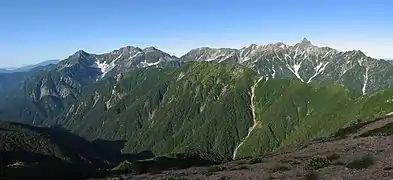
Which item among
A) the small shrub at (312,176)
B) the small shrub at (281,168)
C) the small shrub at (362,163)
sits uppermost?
the small shrub at (362,163)

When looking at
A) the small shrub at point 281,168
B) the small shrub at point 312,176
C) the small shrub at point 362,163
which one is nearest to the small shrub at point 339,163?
the small shrub at point 362,163

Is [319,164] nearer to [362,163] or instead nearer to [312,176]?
[362,163]

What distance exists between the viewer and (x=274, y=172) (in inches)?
1630

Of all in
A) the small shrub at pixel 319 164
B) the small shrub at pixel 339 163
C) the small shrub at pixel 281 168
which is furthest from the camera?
the small shrub at pixel 281 168

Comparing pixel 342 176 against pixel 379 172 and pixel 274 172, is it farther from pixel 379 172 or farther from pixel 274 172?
pixel 274 172

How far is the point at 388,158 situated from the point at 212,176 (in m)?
15.9

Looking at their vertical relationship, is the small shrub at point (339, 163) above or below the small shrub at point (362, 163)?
below

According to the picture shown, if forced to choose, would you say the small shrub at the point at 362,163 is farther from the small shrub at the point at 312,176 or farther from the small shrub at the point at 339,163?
the small shrub at the point at 312,176

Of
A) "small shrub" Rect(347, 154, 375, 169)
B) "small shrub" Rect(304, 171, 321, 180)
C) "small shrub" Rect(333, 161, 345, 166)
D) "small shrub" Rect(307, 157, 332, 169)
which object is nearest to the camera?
"small shrub" Rect(304, 171, 321, 180)

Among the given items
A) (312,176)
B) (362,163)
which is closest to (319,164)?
(362,163)

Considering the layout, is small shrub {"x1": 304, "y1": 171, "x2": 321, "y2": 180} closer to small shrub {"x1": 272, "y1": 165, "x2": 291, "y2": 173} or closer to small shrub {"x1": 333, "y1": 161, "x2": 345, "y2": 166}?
small shrub {"x1": 333, "y1": 161, "x2": 345, "y2": 166}

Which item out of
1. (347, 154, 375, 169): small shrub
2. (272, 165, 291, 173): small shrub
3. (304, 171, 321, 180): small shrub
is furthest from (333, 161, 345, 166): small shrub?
(304, 171, 321, 180): small shrub

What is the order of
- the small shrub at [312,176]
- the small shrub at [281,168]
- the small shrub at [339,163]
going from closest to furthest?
the small shrub at [312,176], the small shrub at [339,163], the small shrub at [281,168]

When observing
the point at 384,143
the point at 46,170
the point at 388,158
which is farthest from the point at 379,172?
the point at 46,170
